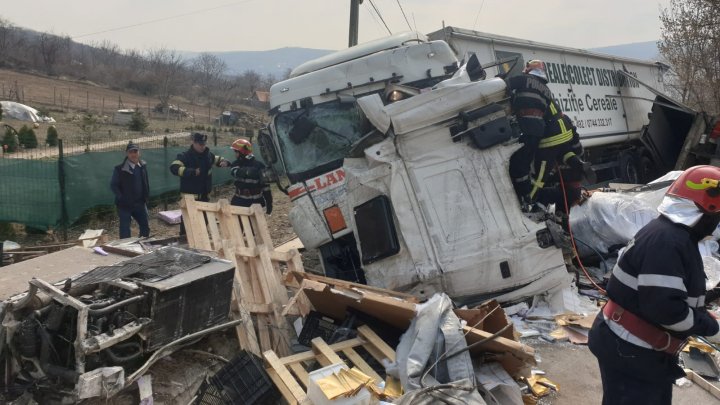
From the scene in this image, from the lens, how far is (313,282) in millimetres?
4055

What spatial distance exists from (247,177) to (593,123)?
7.30 m

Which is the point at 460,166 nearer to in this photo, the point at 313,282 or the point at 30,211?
the point at 313,282

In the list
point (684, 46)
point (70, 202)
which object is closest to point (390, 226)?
point (70, 202)

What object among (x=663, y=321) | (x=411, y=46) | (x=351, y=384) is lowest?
(x=351, y=384)

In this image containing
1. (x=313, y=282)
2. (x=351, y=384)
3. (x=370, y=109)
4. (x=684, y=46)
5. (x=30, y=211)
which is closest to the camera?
(x=351, y=384)

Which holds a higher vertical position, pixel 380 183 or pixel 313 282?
pixel 380 183

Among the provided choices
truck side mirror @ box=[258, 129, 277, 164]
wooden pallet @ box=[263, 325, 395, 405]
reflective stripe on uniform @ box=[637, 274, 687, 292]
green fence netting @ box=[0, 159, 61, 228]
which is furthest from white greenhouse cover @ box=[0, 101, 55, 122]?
reflective stripe on uniform @ box=[637, 274, 687, 292]

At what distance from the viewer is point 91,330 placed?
302 cm

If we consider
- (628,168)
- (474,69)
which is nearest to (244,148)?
→ (474,69)

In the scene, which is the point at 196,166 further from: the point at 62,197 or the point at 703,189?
the point at 703,189

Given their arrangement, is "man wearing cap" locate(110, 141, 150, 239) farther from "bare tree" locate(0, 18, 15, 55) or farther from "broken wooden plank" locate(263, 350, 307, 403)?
"bare tree" locate(0, 18, 15, 55)

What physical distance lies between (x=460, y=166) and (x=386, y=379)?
2105 mm

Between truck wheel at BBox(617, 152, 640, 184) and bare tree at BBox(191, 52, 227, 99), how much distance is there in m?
43.3

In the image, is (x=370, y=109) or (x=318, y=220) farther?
(x=318, y=220)
